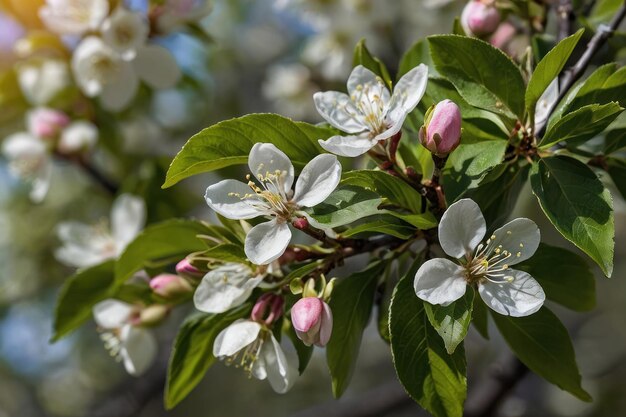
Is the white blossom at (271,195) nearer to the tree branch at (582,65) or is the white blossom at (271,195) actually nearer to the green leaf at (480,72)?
the green leaf at (480,72)

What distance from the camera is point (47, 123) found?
6.46 feet

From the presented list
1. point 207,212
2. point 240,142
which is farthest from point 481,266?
point 207,212

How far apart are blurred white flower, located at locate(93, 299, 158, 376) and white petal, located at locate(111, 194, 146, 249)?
1.31 ft

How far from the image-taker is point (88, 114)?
2092 mm

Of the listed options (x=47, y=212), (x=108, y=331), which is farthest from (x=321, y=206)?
(x=47, y=212)

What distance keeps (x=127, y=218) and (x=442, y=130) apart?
1.06 m

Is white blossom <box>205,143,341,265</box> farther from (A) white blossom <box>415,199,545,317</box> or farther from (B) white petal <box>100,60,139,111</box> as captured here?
(B) white petal <box>100,60,139,111</box>

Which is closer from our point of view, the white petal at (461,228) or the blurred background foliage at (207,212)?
the white petal at (461,228)

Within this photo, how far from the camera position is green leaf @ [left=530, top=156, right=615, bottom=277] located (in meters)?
0.91

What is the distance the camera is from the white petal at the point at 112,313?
4.45 ft

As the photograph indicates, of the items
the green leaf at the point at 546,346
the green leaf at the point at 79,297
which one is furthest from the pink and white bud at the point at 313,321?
the green leaf at the point at 79,297

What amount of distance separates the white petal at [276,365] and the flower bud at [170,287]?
0.21 m

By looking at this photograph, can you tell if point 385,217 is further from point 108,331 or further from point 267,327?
point 108,331

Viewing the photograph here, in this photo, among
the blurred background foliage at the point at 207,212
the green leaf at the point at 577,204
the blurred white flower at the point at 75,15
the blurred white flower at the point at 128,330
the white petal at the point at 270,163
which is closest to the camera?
the green leaf at the point at 577,204
